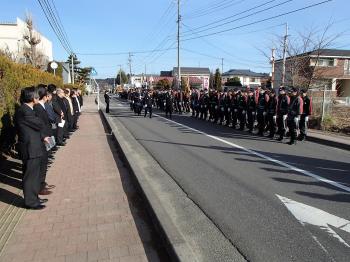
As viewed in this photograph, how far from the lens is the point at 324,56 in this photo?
5484 centimetres

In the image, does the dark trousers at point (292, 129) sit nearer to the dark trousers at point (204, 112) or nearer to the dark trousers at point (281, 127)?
the dark trousers at point (281, 127)

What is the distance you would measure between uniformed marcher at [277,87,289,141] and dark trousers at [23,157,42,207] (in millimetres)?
10188

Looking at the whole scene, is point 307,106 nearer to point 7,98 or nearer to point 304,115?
point 304,115

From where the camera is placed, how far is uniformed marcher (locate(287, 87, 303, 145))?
1397 centimetres

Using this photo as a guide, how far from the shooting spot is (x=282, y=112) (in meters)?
15.2

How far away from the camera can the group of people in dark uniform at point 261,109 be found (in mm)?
14602

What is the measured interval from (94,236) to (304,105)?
1122 centimetres

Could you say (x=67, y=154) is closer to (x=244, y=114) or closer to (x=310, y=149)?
→ (x=310, y=149)

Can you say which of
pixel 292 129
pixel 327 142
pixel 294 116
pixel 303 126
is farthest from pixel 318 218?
pixel 303 126

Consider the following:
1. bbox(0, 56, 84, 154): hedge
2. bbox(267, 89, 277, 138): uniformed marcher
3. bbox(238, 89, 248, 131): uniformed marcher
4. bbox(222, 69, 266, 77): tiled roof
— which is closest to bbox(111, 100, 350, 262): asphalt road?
bbox(267, 89, 277, 138): uniformed marcher

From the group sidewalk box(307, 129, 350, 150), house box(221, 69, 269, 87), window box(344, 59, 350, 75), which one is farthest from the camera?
house box(221, 69, 269, 87)

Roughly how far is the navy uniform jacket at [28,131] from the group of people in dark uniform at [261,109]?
9.59m

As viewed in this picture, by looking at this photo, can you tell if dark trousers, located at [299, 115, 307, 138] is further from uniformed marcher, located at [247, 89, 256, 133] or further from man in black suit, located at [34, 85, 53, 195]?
man in black suit, located at [34, 85, 53, 195]

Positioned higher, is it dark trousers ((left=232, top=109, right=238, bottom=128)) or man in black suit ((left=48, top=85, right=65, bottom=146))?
man in black suit ((left=48, top=85, right=65, bottom=146))
